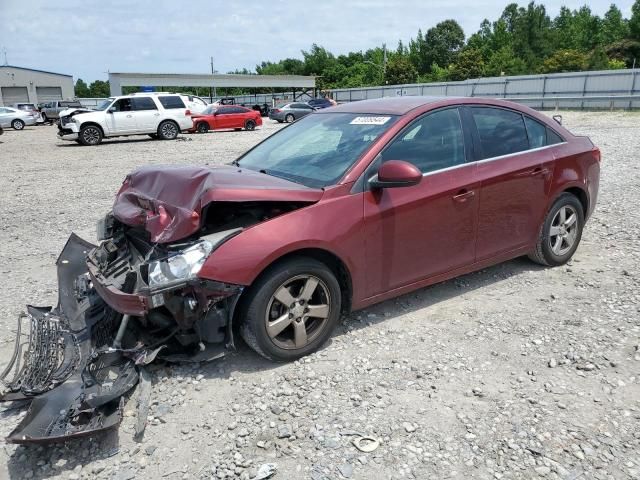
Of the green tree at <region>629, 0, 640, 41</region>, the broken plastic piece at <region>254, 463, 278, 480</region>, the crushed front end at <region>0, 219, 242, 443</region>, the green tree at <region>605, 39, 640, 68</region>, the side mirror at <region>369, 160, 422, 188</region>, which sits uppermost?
the green tree at <region>629, 0, 640, 41</region>

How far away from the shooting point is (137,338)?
3412 millimetres

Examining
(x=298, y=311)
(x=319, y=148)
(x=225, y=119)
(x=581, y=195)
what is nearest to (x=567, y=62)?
(x=225, y=119)

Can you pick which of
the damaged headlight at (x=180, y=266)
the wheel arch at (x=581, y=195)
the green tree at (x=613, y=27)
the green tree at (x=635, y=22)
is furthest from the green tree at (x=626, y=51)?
the damaged headlight at (x=180, y=266)

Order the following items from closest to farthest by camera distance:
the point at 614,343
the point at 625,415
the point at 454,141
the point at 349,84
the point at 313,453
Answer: the point at 313,453 → the point at 625,415 → the point at 614,343 → the point at 454,141 → the point at 349,84

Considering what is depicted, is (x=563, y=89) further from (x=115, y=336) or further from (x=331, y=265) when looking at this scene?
(x=115, y=336)

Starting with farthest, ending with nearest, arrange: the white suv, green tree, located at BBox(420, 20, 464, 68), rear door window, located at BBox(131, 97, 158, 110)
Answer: green tree, located at BBox(420, 20, 464, 68), rear door window, located at BBox(131, 97, 158, 110), the white suv

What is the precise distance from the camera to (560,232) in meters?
5.05

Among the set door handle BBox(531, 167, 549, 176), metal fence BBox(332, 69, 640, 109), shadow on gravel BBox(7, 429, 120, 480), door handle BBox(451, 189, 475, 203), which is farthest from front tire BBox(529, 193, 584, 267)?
metal fence BBox(332, 69, 640, 109)

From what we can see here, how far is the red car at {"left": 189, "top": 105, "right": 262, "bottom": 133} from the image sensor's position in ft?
84.8

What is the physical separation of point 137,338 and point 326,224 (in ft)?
4.88

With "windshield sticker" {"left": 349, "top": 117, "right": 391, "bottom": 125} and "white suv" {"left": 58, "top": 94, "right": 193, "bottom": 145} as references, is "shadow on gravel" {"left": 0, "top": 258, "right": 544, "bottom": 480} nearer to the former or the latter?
"windshield sticker" {"left": 349, "top": 117, "right": 391, "bottom": 125}

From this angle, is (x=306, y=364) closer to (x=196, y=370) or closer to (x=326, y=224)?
(x=196, y=370)

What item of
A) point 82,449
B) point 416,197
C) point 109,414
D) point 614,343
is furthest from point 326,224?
point 614,343

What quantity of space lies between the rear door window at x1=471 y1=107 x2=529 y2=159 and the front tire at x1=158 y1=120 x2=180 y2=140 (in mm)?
18617
